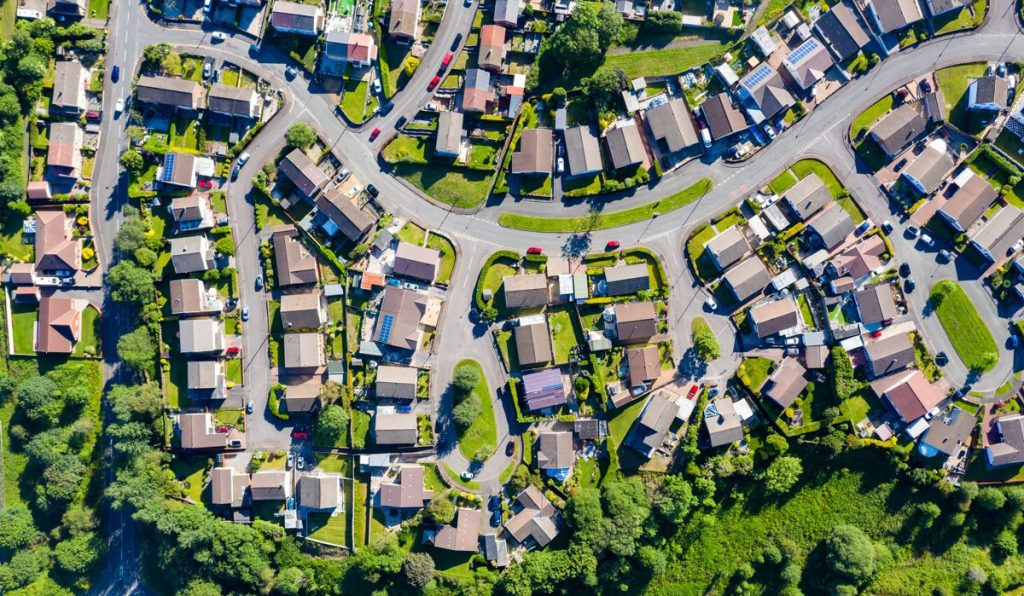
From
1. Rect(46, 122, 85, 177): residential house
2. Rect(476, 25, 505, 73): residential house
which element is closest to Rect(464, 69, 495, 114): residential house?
Rect(476, 25, 505, 73): residential house

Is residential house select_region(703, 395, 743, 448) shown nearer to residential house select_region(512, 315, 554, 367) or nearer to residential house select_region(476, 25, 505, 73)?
residential house select_region(512, 315, 554, 367)

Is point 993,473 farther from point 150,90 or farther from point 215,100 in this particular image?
point 150,90

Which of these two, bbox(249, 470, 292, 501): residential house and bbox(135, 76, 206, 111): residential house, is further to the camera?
bbox(135, 76, 206, 111): residential house

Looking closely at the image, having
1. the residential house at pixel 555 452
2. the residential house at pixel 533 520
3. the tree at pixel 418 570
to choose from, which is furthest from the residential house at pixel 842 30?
the tree at pixel 418 570

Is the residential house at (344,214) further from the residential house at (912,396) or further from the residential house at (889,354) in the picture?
the residential house at (912,396)

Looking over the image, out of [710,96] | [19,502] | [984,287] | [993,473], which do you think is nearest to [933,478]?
[993,473]

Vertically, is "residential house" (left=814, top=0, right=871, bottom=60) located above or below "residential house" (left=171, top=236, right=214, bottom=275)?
above
